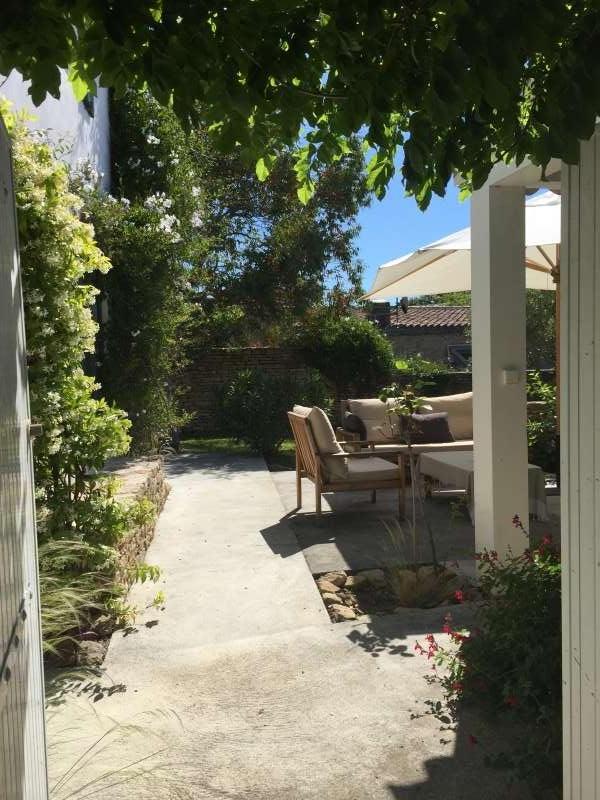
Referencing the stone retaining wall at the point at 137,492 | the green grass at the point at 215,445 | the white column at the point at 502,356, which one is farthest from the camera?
the green grass at the point at 215,445

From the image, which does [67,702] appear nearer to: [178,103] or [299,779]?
[299,779]

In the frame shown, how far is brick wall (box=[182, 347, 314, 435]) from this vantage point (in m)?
14.1

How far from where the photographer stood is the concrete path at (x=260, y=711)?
2.49 meters

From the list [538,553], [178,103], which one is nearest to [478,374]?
[538,553]


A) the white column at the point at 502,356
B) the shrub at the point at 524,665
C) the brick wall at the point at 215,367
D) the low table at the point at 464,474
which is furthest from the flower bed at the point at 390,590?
the brick wall at the point at 215,367

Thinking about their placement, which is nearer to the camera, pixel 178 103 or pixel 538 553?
pixel 178 103

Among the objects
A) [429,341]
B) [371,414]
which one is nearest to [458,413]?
[371,414]

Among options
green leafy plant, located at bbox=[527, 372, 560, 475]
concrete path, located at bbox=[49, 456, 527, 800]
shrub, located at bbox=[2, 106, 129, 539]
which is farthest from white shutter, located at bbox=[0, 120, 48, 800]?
green leafy plant, located at bbox=[527, 372, 560, 475]

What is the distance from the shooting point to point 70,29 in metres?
1.35

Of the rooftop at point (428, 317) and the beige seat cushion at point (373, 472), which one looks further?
the rooftop at point (428, 317)

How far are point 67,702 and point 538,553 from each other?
2.17m

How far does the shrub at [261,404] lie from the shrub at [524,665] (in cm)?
847

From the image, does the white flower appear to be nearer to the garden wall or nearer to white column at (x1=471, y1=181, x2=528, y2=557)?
white column at (x1=471, y1=181, x2=528, y2=557)

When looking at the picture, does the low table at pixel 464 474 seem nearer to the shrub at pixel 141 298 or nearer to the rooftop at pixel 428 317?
the shrub at pixel 141 298
